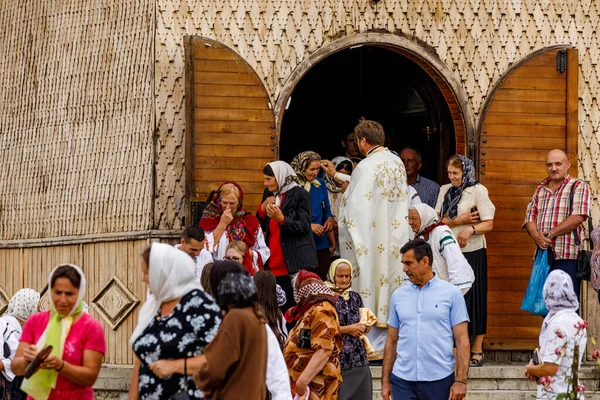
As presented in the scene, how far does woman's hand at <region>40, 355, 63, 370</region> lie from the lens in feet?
24.8

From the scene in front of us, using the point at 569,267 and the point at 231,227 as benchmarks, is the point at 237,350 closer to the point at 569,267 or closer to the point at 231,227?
the point at 231,227

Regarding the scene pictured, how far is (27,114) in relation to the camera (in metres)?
13.8

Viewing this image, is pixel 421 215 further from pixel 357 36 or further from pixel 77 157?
pixel 77 157

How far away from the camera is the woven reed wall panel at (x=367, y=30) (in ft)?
41.1

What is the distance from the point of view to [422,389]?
365 inches

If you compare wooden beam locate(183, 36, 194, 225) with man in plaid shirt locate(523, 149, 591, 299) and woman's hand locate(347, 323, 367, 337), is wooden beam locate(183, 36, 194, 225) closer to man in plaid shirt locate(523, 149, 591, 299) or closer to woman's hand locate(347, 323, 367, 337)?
woman's hand locate(347, 323, 367, 337)

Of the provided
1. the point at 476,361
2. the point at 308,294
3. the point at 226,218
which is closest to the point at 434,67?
the point at 226,218

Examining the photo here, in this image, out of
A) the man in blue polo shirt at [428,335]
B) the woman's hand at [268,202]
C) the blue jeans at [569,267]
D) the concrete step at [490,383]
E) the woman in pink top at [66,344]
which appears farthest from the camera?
the blue jeans at [569,267]

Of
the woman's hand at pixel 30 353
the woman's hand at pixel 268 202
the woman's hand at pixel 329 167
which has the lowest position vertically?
the woman's hand at pixel 30 353

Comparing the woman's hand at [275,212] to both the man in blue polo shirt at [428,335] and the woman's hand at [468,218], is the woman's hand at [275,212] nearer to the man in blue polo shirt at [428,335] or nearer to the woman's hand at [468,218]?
the woman's hand at [468,218]

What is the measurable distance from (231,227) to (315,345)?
275 cm

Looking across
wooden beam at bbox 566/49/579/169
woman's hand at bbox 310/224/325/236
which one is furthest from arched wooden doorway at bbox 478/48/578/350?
woman's hand at bbox 310/224/325/236

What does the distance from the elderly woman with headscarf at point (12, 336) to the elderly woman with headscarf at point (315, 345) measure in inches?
80.7

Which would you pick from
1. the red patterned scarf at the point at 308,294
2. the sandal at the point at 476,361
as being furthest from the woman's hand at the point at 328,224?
the red patterned scarf at the point at 308,294
